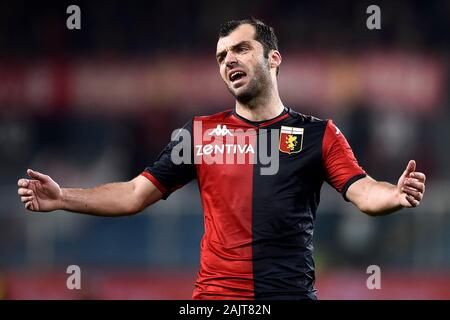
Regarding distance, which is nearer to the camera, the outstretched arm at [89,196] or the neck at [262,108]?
the outstretched arm at [89,196]

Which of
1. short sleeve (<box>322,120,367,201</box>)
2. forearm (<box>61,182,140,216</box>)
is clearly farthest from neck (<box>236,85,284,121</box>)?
forearm (<box>61,182,140,216</box>)

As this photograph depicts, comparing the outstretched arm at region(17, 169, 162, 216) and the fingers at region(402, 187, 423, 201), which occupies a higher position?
the fingers at region(402, 187, 423, 201)

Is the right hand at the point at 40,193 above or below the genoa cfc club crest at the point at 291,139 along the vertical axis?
below

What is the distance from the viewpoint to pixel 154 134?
1270 cm

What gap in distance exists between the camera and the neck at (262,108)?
4.79 m

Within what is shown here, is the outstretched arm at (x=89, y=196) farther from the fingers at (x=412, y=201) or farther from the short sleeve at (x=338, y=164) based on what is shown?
the fingers at (x=412, y=201)

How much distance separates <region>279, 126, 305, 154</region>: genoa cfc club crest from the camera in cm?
463

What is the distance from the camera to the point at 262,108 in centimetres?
480

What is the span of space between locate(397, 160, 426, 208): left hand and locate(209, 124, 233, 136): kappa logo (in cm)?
109

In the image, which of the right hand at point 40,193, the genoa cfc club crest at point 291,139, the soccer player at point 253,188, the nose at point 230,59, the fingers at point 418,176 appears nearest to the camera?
the fingers at point 418,176

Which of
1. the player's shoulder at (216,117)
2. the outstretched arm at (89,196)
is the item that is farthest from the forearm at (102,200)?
the player's shoulder at (216,117)

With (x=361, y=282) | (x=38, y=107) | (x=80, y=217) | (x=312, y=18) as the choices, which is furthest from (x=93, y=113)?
(x=361, y=282)

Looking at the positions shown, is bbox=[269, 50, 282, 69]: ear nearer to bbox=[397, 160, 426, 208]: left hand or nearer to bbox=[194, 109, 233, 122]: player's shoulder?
bbox=[194, 109, 233, 122]: player's shoulder

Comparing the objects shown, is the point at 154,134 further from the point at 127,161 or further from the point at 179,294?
the point at 179,294
